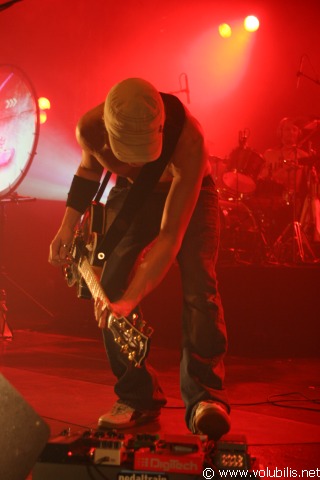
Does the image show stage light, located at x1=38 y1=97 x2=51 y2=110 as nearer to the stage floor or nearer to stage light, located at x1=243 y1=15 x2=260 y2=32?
stage light, located at x1=243 y1=15 x2=260 y2=32

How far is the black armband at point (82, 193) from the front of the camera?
3178 mm

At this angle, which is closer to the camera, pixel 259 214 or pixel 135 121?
pixel 135 121

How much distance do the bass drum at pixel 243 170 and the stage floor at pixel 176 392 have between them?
309 centimetres

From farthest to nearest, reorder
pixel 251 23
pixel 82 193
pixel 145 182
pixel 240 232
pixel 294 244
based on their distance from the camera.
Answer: pixel 251 23, pixel 240 232, pixel 294 244, pixel 82 193, pixel 145 182

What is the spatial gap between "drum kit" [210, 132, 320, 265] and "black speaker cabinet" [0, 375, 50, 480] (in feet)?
16.3

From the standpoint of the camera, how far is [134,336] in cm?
212

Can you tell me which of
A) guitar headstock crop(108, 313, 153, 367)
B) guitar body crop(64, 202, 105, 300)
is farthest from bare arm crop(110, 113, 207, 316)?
guitar body crop(64, 202, 105, 300)

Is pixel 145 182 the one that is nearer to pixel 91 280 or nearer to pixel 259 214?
pixel 91 280

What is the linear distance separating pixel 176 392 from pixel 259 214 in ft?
14.9

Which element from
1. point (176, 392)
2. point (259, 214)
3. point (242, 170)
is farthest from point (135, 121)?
point (242, 170)

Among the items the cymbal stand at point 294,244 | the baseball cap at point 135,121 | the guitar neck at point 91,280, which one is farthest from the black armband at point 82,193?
the cymbal stand at point 294,244

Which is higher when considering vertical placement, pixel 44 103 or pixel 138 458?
pixel 44 103

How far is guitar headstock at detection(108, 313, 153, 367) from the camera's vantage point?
6.86 feet

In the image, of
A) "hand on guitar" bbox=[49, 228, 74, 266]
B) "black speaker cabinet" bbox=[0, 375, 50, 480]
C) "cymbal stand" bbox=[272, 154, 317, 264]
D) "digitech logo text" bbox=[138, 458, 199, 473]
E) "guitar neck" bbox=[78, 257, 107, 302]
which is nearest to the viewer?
"digitech logo text" bbox=[138, 458, 199, 473]
